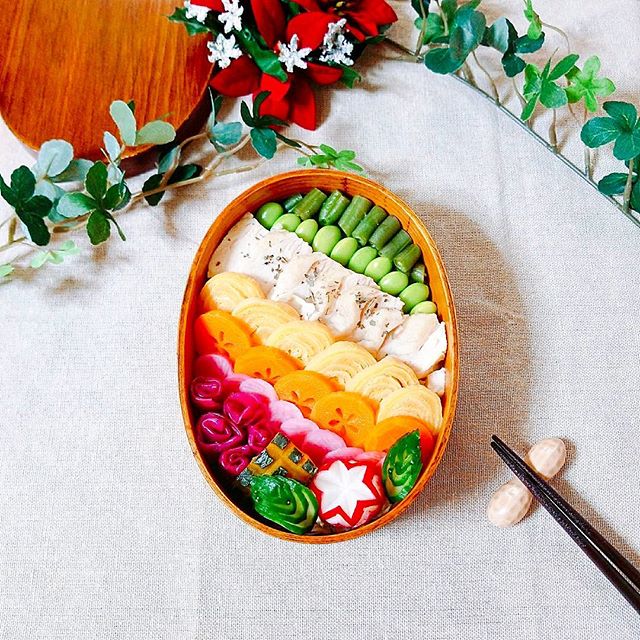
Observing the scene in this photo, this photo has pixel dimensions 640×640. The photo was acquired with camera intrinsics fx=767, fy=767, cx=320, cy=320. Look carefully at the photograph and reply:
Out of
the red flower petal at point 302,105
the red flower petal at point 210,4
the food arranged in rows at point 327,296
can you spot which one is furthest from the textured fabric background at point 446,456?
the red flower petal at point 210,4

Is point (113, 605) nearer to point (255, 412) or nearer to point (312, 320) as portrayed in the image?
point (255, 412)

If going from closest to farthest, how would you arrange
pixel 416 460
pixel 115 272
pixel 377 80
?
pixel 416 460 → pixel 115 272 → pixel 377 80

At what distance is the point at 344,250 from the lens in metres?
1.26

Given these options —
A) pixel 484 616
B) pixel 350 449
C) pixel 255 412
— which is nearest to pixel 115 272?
pixel 255 412

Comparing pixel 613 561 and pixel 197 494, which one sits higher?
pixel 613 561

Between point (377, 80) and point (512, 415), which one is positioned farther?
point (377, 80)

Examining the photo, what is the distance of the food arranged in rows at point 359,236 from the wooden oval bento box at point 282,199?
15mm

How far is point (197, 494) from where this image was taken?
47.4 inches

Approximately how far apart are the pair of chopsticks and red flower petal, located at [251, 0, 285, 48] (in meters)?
0.81

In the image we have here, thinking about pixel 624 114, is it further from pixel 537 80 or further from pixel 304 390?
pixel 304 390

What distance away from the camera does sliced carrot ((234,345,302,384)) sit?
3.72 feet

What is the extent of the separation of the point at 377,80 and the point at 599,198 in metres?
0.48

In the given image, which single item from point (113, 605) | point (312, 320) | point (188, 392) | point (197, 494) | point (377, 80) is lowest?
point (113, 605)

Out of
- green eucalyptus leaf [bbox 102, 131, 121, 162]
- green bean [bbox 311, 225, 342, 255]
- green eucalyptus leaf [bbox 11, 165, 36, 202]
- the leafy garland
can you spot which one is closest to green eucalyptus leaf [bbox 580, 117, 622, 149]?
the leafy garland
